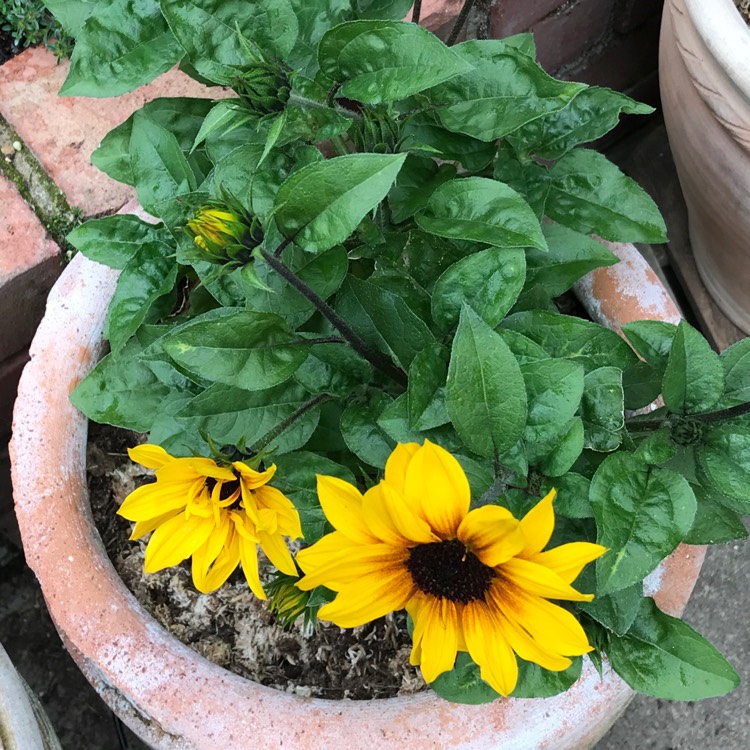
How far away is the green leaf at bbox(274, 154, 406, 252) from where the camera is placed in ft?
1.84

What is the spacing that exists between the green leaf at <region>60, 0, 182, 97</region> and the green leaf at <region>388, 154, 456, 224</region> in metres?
0.23

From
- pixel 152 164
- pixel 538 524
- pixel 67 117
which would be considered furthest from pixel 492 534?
pixel 67 117

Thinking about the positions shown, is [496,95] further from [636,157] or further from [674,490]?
[636,157]

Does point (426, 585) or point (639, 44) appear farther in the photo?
point (639, 44)

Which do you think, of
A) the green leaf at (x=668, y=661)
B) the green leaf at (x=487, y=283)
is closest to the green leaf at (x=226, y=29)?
the green leaf at (x=487, y=283)

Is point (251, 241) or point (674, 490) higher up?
point (251, 241)

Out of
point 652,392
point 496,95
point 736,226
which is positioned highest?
point 496,95

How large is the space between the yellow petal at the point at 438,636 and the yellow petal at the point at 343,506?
80mm

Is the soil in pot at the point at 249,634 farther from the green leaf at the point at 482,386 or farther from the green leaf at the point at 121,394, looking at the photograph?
the green leaf at the point at 482,386

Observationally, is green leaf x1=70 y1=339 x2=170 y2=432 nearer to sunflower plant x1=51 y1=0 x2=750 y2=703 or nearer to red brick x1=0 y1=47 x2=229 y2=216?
sunflower plant x1=51 y1=0 x2=750 y2=703

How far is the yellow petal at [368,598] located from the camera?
1.75ft

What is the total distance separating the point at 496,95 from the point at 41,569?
62cm

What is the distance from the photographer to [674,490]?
0.62 metres

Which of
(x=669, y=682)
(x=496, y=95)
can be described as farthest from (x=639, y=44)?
(x=669, y=682)
